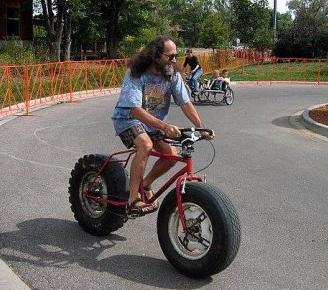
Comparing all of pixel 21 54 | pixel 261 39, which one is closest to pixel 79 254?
pixel 21 54

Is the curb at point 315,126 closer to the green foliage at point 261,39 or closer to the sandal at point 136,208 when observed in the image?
the sandal at point 136,208

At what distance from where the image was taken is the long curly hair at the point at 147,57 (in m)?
4.57

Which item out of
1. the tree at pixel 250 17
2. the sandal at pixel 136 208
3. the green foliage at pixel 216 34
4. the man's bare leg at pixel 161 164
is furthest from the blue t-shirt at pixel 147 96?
the green foliage at pixel 216 34

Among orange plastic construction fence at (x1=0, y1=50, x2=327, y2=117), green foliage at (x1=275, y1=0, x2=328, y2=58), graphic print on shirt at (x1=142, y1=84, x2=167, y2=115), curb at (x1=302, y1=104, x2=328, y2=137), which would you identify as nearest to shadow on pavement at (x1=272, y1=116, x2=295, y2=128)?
curb at (x1=302, y1=104, x2=328, y2=137)

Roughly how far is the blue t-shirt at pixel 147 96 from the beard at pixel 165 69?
0.04 meters

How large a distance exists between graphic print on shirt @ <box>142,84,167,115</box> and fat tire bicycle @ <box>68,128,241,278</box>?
1.26 feet

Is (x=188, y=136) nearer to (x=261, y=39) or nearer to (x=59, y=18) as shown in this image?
(x=59, y=18)

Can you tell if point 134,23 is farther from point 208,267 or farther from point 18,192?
point 208,267

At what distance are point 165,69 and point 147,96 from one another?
0.27 metres

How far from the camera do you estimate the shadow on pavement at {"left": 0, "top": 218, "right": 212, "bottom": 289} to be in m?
4.26

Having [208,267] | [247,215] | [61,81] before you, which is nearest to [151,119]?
[208,267]

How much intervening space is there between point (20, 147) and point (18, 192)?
3.21 m

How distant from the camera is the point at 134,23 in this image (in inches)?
1419

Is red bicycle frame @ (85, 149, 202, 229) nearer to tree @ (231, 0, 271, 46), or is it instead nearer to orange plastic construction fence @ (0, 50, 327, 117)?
orange plastic construction fence @ (0, 50, 327, 117)
